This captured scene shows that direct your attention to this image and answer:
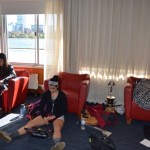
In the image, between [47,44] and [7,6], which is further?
[7,6]

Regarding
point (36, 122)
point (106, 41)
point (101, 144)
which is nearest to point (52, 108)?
point (36, 122)

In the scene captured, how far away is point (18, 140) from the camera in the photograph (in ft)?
9.24

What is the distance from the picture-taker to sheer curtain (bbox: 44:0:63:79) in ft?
13.8

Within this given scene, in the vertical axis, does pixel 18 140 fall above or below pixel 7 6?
below

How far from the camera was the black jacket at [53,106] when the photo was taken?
10.2 feet

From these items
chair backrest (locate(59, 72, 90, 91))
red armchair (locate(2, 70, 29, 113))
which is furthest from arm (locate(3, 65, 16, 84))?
chair backrest (locate(59, 72, 90, 91))

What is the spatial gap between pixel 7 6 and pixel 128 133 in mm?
3663

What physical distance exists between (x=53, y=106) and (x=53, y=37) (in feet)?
5.65

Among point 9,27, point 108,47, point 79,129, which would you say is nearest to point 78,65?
point 108,47

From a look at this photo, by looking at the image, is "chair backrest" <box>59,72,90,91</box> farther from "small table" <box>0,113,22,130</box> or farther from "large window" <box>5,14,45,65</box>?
"large window" <box>5,14,45,65</box>

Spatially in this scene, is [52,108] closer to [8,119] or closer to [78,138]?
[78,138]

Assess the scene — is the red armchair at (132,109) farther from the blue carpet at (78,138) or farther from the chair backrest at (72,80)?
the chair backrest at (72,80)

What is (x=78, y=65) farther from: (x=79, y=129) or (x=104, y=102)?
(x=79, y=129)

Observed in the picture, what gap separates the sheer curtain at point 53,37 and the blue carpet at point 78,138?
1.30m
